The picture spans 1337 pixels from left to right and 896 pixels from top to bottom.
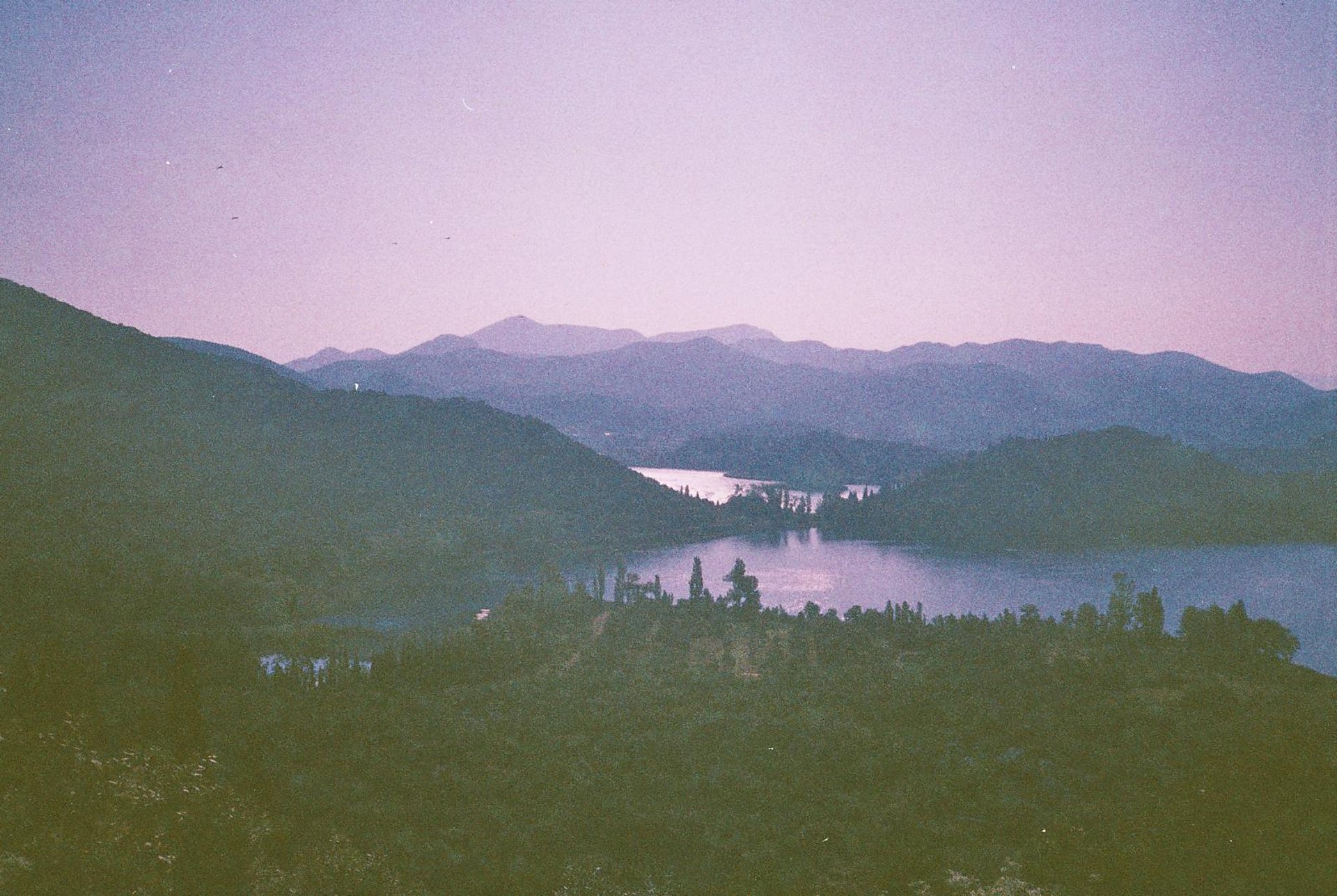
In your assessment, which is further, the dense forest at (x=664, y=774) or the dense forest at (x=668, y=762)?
the dense forest at (x=668, y=762)

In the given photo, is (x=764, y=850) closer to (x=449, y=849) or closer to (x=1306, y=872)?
(x=449, y=849)

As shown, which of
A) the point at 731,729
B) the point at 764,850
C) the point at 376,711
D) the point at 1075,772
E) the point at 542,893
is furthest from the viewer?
the point at 376,711

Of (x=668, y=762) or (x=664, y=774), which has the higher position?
(x=668, y=762)

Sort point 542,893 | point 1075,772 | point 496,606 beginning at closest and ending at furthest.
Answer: point 542,893, point 1075,772, point 496,606

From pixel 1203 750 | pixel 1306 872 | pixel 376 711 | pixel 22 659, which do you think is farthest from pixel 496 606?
pixel 1306 872

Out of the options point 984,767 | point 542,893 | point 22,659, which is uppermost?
point 22,659

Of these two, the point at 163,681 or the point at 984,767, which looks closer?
the point at 984,767

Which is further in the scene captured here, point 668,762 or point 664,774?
point 668,762

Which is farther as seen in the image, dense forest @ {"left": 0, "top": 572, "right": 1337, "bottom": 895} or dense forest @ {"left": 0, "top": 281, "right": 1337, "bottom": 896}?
dense forest @ {"left": 0, "top": 281, "right": 1337, "bottom": 896}
